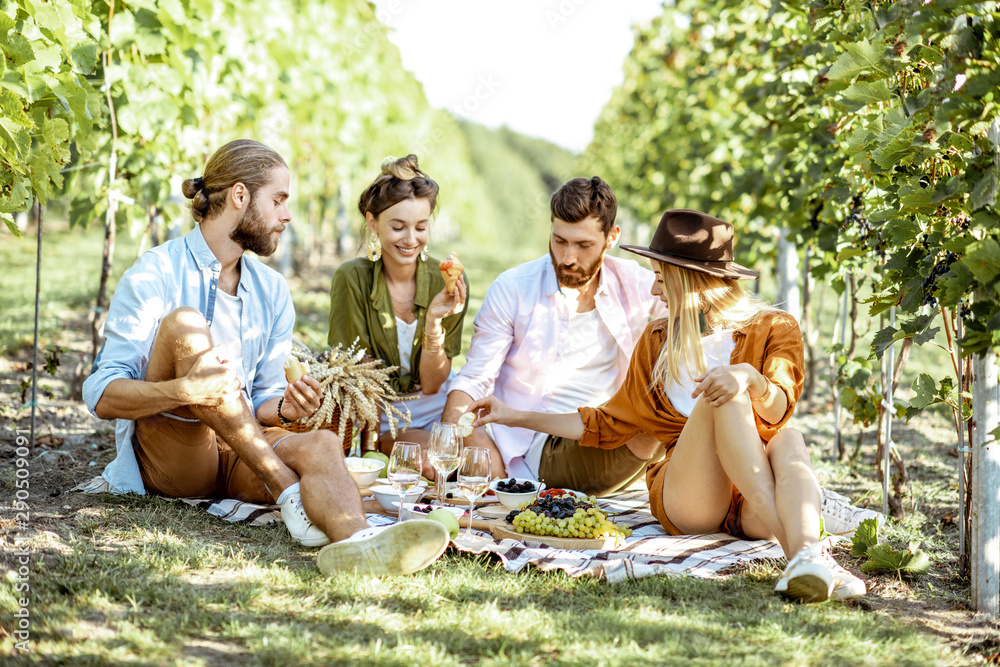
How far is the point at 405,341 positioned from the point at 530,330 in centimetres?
63

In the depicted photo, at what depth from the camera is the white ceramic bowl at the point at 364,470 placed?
332 centimetres

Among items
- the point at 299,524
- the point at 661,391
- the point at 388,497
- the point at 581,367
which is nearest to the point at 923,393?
the point at 661,391

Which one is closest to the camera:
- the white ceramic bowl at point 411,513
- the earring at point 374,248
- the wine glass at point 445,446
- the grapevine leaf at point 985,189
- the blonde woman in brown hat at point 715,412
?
the grapevine leaf at point 985,189

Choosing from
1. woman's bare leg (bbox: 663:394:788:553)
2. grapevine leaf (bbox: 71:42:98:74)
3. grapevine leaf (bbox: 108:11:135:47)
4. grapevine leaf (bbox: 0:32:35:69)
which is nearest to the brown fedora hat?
woman's bare leg (bbox: 663:394:788:553)

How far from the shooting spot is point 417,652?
6.87 ft

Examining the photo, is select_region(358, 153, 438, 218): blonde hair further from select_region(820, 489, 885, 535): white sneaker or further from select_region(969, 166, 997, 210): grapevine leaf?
select_region(969, 166, 997, 210): grapevine leaf

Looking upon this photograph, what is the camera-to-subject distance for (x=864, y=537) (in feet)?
9.66

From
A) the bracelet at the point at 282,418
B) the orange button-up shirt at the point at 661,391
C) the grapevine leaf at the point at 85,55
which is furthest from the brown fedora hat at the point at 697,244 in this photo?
the grapevine leaf at the point at 85,55

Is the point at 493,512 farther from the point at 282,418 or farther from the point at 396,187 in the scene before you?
the point at 396,187

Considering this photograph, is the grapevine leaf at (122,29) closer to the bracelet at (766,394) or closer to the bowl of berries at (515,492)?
the bowl of berries at (515,492)

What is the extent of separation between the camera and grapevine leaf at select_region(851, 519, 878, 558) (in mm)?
2922

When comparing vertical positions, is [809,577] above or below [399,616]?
above

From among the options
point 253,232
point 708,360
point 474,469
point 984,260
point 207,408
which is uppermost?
point 253,232

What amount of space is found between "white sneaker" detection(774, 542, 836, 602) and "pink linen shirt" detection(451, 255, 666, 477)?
62.3 inches
